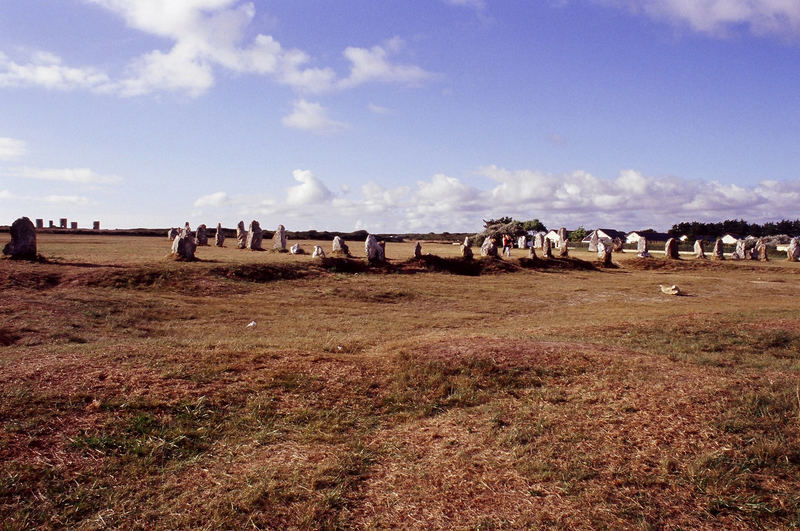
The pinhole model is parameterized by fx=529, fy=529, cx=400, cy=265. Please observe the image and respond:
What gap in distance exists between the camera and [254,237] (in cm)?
3644

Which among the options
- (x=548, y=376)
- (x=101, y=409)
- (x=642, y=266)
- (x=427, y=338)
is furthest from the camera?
(x=642, y=266)

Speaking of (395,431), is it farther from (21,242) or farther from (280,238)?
(280,238)

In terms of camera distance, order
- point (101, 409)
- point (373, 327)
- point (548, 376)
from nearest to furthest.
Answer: point (101, 409), point (548, 376), point (373, 327)

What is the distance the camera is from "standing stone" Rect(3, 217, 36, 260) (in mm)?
22234

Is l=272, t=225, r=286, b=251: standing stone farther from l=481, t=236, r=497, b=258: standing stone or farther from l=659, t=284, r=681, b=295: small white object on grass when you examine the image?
l=659, t=284, r=681, b=295: small white object on grass

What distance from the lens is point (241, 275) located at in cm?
2284

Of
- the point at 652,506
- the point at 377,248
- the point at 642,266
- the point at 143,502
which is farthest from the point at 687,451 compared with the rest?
the point at 642,266

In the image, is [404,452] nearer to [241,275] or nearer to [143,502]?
[143,502]

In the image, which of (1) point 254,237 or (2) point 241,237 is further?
(2) point 241,237

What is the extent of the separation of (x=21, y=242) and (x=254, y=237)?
15314 millimetres

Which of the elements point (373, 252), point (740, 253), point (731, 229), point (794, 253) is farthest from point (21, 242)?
point (731, 229)

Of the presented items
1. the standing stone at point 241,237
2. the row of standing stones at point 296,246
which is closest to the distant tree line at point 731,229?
the row of standing stones at point 296,246

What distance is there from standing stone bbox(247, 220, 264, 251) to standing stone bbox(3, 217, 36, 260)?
14.5m

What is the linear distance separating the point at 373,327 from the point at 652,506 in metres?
10.7
